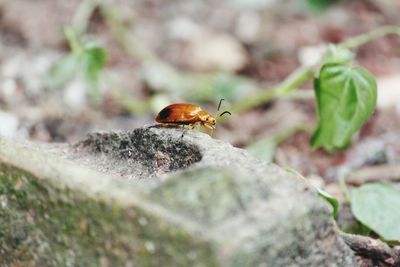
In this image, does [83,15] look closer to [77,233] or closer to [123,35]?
[123,35]

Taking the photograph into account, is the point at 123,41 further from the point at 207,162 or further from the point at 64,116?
the point at 207,162

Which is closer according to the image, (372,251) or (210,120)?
(372,251)

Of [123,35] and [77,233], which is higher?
[123,35]

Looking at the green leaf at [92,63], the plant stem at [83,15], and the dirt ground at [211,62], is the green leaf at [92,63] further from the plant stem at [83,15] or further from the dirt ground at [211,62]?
the plant stem at [83,15]

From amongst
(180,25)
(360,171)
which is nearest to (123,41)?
(180,25)

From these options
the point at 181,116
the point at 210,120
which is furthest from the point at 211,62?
the point at 181,116

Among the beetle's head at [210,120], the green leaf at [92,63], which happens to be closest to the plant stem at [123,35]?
the green leaf at [92,63]

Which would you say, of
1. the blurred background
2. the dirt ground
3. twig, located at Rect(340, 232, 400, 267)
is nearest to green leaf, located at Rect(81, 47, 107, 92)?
the blurred background
